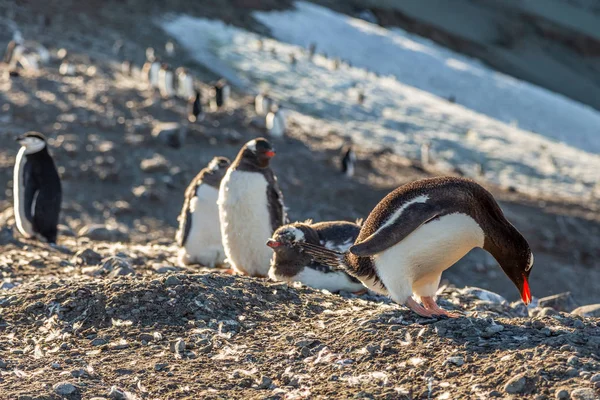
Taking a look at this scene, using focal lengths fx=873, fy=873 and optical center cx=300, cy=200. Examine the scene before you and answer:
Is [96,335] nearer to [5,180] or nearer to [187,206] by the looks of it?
[187,206]

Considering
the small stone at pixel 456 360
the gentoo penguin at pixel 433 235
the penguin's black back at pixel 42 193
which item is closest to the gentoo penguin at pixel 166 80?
the penguin's black back at pixel 42 193

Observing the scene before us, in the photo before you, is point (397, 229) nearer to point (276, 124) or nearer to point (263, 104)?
point (276, 124)

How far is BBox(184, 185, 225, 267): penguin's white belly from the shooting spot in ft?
26.7

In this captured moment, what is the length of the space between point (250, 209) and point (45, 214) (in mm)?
3271

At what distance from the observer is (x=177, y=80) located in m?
25.1

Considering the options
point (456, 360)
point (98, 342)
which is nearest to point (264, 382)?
point (456, 360)

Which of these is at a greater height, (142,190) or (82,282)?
(82,282)

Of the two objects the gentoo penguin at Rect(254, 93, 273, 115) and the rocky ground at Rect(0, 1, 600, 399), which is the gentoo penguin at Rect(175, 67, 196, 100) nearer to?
the gentoo penguin at Rect(254, 93, 273, 115)

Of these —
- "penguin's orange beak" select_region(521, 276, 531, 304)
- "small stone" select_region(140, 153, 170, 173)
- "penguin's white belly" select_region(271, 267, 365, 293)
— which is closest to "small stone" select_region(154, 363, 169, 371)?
"penguin's orange beak" select_region(521, 276, 531, 304)

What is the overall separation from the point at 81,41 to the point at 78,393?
25.9 metres

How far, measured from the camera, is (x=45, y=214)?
9.50 meters

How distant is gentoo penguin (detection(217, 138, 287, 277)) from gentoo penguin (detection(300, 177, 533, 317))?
8.75 ft

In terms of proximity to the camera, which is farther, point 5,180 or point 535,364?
point 5,180

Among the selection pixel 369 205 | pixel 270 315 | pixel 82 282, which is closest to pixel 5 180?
pixel 369 205
